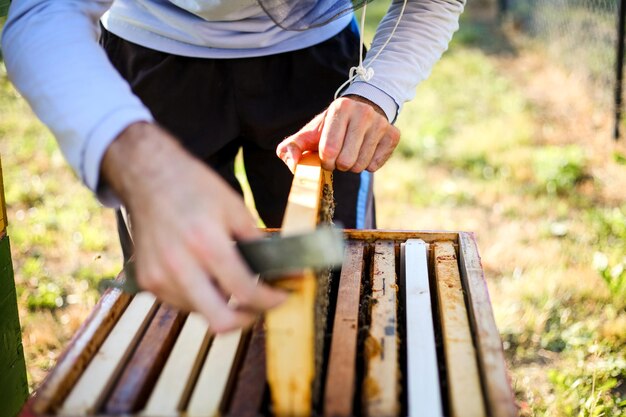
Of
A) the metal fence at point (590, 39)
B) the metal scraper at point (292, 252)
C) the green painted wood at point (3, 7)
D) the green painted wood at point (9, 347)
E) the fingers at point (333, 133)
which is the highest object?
the metal fence at point (590, 39)

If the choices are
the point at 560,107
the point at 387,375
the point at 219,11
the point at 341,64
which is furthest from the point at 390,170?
the point at 387,375

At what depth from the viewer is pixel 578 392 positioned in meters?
1.79

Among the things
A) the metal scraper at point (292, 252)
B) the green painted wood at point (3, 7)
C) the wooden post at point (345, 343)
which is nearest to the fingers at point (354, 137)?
the wooden post at point (345, 343)

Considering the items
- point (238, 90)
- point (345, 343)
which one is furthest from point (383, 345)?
point (238, 90)

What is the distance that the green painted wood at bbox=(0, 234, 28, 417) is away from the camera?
1.42 meters

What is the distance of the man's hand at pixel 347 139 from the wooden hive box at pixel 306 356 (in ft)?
0.13

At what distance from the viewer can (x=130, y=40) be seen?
1.59 meters

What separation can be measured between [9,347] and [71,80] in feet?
2.55

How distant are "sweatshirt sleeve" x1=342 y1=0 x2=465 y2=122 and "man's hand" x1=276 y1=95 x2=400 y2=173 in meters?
0.08

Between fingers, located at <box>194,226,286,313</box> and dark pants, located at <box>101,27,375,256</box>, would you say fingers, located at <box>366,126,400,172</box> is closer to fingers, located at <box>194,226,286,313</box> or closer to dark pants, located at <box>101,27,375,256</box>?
dark pants, located at <box>101,27,375,256</box>

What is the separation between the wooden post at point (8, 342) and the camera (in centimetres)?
142

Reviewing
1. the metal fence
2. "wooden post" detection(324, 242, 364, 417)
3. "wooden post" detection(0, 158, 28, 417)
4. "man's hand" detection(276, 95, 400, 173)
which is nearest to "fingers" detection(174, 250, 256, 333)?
"wooden post" detection(324, 242, 364, 417)

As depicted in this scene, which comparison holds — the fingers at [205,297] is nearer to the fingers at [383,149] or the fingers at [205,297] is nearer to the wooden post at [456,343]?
the wooden post at [456,343]

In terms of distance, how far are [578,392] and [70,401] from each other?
1.38 metres
